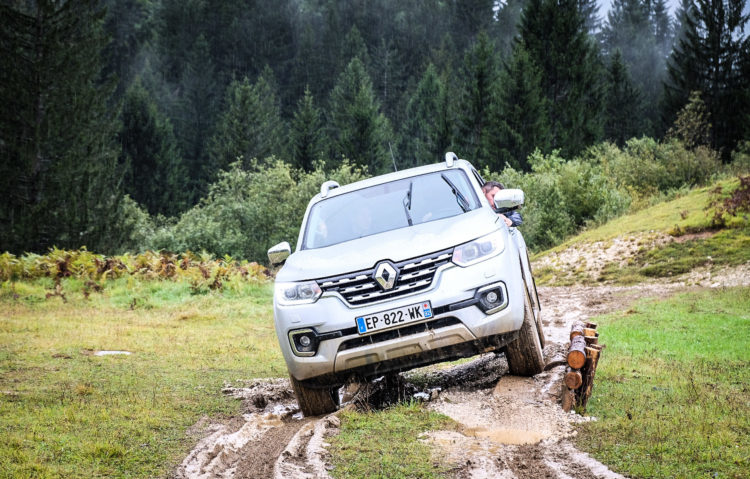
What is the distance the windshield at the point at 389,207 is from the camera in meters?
6.48

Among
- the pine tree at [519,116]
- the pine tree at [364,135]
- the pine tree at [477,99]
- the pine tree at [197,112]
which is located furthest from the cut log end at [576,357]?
the pine tree at [197,112]

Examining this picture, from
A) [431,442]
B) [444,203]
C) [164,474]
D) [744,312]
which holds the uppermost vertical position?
[444,203]

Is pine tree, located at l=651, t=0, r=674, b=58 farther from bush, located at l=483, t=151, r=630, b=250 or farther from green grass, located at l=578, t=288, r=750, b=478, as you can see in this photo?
green grass, located at l=578, t=288, r=750, b=478

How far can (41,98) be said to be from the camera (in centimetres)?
2525

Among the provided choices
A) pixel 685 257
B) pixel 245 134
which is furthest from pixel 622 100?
pixel 685 257

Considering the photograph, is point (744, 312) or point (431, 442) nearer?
point (431, 442)

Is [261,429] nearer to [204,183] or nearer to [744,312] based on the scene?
[744,312]

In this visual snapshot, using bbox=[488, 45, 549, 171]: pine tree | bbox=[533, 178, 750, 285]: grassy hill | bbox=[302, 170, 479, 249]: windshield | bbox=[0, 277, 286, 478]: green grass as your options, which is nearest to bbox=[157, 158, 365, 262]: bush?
bbox=[488, 45, 549, 171]: pine tree

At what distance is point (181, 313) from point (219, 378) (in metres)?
6.11

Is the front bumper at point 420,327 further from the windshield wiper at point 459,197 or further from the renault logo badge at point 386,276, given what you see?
the windshield wiper at point 459,197

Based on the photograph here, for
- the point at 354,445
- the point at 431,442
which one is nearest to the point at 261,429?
the point at 354,445

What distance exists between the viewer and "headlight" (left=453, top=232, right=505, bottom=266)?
5398 mm

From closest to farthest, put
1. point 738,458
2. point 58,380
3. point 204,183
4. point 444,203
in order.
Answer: point 738,458
point 444,203
point 58,380
point 204,183

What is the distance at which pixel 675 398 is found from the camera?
5.73 metres
